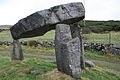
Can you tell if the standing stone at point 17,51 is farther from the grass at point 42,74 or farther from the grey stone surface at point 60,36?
the grey stone surface at point 60,36

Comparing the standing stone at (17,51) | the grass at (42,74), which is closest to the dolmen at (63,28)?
the grass at (42,74)

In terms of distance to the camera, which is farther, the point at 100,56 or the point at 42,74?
the point at 100,56

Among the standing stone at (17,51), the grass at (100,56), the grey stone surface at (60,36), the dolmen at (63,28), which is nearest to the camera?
the dolmen at (63,28)

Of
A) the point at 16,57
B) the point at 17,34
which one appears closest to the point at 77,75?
the point at 17,34

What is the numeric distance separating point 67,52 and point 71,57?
1.20ft

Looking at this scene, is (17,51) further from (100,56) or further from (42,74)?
(100,56)

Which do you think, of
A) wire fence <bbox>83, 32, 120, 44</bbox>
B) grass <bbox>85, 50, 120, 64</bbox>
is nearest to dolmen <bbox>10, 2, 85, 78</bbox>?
grass <bbox>85, 50, 120, 64</bbox>

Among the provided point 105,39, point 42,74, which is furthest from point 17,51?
point 105,39

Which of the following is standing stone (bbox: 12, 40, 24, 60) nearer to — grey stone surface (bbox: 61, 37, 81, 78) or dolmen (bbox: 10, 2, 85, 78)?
dolmen (bbox: 10, 2, 85, 78)

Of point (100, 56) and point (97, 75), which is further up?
point (97, 75)

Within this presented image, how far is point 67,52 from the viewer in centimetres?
1392

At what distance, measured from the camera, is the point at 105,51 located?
1091 inches

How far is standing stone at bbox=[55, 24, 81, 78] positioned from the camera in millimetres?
13945

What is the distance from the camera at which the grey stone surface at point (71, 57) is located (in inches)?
548
